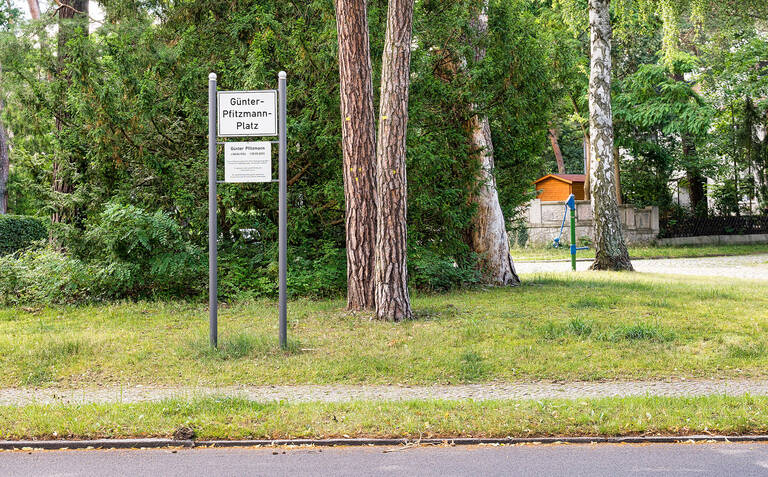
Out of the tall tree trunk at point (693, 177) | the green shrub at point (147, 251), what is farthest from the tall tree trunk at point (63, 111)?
the tall tree trunk at point (693, 177)

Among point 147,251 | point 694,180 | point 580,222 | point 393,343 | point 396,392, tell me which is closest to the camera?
point 396,392

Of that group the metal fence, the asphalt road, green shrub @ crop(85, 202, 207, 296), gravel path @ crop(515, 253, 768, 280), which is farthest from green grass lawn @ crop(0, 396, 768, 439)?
the metal fence

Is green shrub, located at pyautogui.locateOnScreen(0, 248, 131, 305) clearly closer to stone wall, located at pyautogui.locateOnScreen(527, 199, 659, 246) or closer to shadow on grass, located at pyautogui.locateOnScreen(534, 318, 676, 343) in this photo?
shadow on grass, located at pyautogui.locateOnScreen(534, 318, 676, 343)

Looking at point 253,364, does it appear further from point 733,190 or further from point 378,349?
point 733,190

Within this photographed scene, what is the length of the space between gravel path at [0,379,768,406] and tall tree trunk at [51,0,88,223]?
8043mm

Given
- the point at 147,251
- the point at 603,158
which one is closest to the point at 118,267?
the point at 147,251

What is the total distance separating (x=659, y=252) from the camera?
30312mm

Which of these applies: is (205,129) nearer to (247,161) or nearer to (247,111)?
(247,111)

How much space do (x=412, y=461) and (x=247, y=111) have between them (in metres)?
5.11

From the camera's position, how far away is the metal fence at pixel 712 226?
35.1m

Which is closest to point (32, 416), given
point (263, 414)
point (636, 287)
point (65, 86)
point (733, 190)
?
point (263, 414)

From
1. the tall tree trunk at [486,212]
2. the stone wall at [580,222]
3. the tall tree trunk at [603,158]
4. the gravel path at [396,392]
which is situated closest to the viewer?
the gravel path at [396,392]

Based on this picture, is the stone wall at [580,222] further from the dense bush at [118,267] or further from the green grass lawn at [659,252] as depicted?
the dense bush at [118,267]

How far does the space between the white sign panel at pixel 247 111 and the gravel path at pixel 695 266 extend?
46.0 ft
